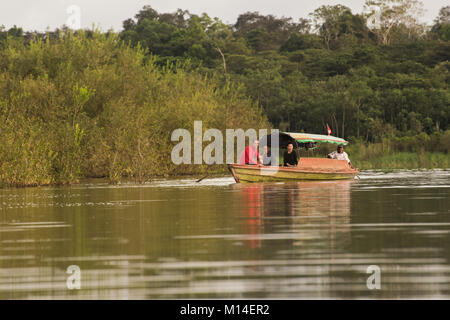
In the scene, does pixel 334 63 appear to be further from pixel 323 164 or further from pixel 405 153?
pixel 323 164

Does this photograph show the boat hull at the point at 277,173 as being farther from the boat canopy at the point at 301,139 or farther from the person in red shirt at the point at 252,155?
the boat canopy at the point at 301,139

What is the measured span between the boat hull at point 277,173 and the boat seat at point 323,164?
6.3 inches

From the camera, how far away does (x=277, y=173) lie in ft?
111

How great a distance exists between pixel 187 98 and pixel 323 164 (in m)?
11.3

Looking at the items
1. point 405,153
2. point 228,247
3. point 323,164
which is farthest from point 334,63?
point 228,247

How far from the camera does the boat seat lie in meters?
34.5

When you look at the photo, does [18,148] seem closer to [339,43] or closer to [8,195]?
[8,195]

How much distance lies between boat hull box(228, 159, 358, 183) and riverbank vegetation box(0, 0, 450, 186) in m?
4.46

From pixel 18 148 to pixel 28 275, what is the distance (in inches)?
862

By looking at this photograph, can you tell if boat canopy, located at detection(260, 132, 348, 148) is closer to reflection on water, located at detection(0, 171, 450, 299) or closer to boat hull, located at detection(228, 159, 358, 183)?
boat hull, located at detection(228, 159, 358, 183)

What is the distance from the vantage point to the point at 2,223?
1755cm
